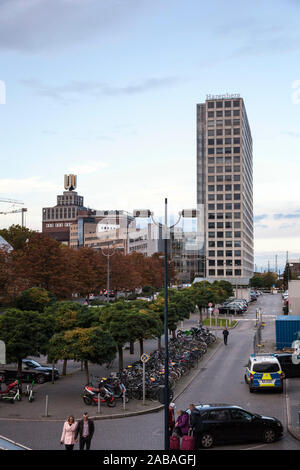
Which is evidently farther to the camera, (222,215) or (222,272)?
(222,215)

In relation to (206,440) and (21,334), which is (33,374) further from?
(206,440)

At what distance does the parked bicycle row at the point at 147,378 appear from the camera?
23.9 metres

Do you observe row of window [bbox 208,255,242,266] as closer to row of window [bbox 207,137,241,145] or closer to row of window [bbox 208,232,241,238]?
row of window [bbox 208,232,241,238]

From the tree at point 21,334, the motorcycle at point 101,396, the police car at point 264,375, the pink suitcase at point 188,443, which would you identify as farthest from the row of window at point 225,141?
the pink suitcase at point 188,443

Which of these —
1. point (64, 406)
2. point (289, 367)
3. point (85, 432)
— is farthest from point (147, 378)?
point (85, 432)

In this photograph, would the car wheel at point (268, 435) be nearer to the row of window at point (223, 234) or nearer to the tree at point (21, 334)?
the tree at point (21, 334)

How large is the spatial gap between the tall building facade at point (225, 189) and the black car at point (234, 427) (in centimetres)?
11121

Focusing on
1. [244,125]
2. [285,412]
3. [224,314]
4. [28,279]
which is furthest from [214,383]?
[244,125]

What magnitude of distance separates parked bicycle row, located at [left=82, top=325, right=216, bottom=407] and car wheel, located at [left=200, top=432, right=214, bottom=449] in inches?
72.5

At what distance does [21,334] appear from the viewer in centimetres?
2612

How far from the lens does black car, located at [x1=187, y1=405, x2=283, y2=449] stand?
1803 cm

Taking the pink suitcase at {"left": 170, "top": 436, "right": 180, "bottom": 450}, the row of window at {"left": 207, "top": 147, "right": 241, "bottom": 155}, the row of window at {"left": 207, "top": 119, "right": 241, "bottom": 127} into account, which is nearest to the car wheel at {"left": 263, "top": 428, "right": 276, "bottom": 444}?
the pink suitcase at {"left": 170, "top": 436, "right": 180, "bottom": 450}

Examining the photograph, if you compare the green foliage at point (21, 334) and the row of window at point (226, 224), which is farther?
the row of window at point (226, 224)

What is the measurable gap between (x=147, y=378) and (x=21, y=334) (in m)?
Answer: 6.74
